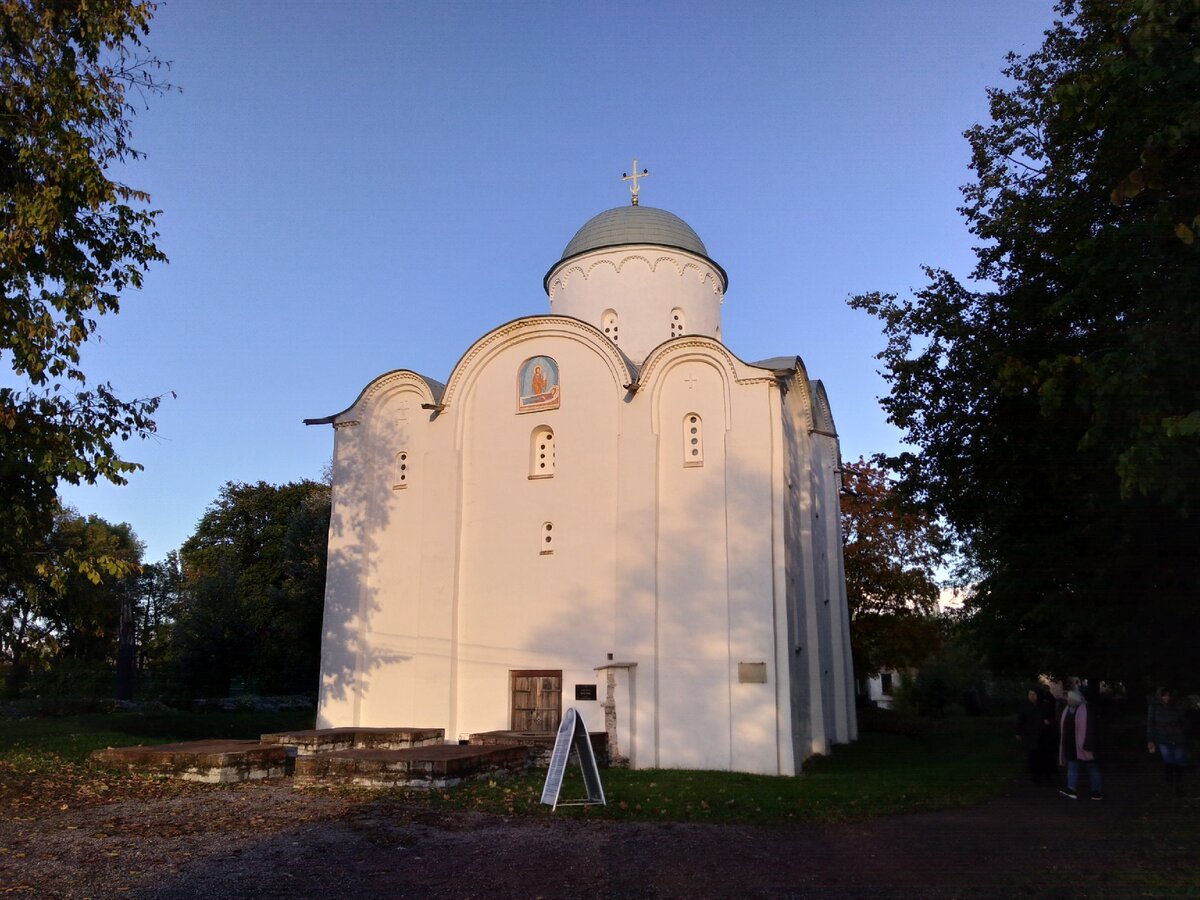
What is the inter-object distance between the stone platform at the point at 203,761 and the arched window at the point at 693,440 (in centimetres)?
819

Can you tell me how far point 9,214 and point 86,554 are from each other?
382 cm

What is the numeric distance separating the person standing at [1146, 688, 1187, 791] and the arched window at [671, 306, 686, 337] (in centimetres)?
1187

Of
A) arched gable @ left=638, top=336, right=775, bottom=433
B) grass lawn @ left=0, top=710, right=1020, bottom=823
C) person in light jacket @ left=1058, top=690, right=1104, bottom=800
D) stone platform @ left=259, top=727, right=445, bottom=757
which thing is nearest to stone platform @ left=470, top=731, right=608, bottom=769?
grass lawn @ left=0, top=710, right=1020, bottom=823

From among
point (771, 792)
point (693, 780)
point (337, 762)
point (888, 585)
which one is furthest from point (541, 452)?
point (888, 585)

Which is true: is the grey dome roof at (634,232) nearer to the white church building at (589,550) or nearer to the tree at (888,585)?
the white church building at (589,550)

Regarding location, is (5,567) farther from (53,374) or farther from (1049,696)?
(1049,696)

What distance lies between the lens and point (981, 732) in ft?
84.1

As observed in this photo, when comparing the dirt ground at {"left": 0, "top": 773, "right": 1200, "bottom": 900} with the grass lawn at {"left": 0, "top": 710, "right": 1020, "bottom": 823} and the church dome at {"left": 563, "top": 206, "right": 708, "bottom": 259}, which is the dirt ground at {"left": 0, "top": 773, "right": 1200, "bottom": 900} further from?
the church dome at {"left": 563, "top": 206, "right": 708, "bottom": 259}

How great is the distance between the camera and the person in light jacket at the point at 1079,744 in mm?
10992

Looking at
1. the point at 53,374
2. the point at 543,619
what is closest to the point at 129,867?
the point at 53,374

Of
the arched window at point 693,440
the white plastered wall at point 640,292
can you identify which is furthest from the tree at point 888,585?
the arched window at point 693,440

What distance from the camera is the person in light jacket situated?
1099cm

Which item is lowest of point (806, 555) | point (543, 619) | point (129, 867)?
point (129, 867)

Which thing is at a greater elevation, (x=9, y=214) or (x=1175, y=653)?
(x=9, y=214)
